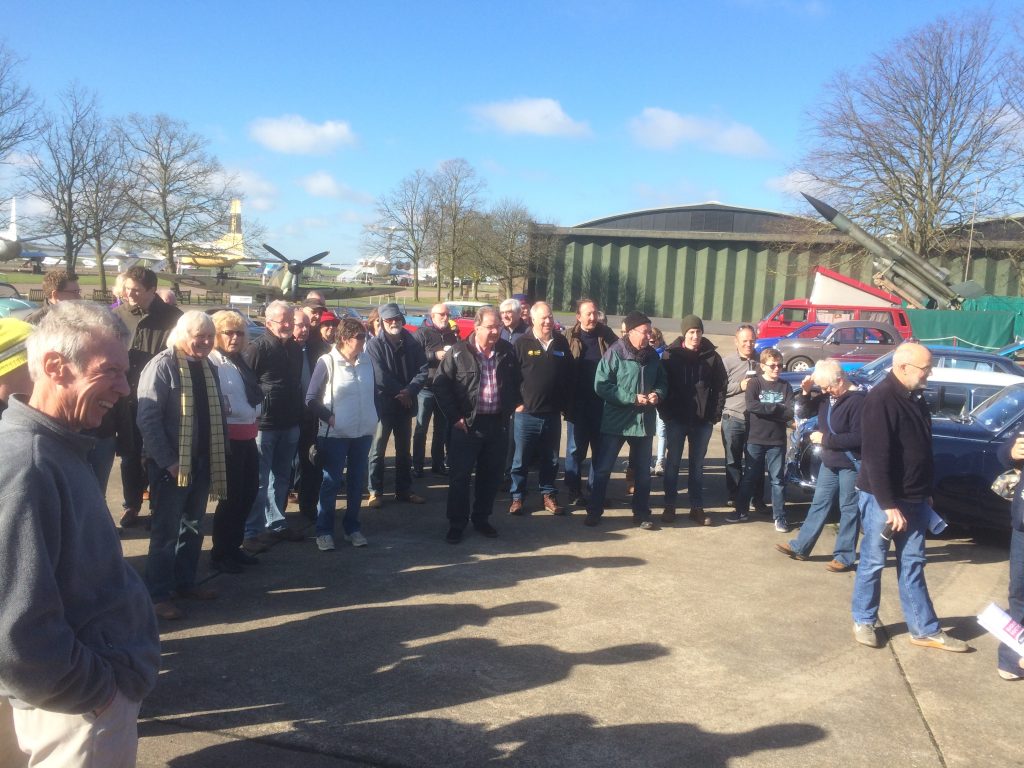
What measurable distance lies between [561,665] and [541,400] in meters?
3.21

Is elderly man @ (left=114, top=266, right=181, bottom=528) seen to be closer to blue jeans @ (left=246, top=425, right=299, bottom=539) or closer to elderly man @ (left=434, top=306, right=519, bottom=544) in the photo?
blue jeans @ (left=246, top=425, right=299, bottom=539)

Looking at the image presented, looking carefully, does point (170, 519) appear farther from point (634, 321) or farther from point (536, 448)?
point (634, 321)

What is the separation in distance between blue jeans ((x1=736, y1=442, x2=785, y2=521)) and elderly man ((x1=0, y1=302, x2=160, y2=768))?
20.0 feet

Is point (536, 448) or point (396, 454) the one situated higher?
point (536, 448)

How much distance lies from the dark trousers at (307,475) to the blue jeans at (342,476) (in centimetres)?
69

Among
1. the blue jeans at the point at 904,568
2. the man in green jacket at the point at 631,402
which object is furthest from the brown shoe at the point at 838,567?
the man in green jacket at the point at 631,402

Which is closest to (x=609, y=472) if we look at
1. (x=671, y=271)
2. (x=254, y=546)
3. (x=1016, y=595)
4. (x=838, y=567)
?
(x=838, y=567)

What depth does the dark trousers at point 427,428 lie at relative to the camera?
27.7 ft

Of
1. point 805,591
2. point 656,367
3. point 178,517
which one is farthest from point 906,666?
point 178,517

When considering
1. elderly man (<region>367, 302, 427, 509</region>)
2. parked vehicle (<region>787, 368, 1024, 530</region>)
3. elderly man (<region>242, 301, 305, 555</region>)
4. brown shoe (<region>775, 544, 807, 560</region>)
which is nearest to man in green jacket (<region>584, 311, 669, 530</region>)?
brown shoe (<region>775, 544, 807, 560</region>)

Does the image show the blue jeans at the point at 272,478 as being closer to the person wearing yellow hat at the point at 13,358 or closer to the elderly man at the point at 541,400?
the elderly man at the point at 541,400

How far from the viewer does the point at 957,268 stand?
36.4m

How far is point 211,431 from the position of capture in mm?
4855

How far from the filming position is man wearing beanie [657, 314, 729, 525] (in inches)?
285
